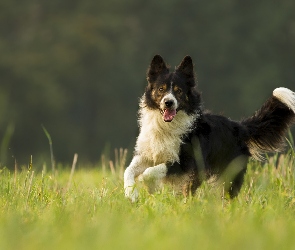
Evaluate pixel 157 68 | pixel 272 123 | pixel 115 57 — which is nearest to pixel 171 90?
pixel 157 68

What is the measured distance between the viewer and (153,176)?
8.03 m

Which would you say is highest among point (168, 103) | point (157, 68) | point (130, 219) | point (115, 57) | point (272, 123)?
point (157, 68)

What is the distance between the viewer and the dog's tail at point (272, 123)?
356 inches

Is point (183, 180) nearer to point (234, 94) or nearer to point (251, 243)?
point (251, 243)

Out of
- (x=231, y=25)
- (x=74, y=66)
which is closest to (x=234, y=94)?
(x=231, y=25)

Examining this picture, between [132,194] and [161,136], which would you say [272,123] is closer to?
[161,136]

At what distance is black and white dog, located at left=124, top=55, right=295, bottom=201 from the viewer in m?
8.28

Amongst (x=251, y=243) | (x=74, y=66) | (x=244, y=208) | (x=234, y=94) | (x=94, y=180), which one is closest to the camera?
(x=251, y=243)

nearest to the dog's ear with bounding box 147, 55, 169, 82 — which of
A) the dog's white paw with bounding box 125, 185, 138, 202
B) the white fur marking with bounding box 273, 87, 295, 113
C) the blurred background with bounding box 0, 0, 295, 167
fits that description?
the white fur marking with bounding box 273, 87, 295, 113

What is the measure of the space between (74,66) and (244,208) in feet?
115

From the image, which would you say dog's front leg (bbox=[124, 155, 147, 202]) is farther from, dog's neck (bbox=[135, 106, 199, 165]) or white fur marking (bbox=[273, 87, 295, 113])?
white fur marking (bbox=[273, 87, 295, 113])

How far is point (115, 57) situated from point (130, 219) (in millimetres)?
35692

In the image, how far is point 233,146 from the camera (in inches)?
344

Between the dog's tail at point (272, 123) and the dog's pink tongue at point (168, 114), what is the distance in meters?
0.91
